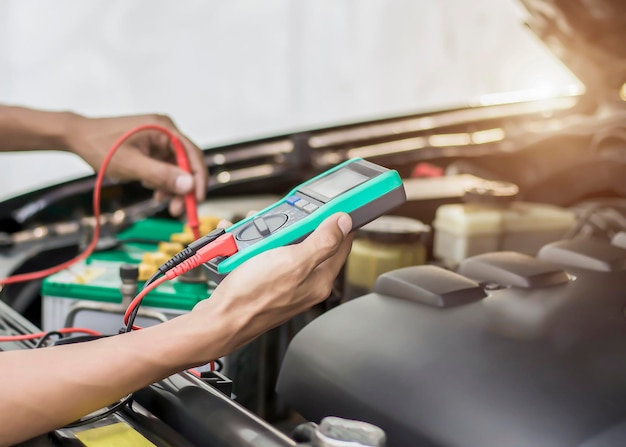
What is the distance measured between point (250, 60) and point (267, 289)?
2789 millimetres

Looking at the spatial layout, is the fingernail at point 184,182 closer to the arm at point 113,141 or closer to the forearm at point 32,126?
the arm at point 113,141

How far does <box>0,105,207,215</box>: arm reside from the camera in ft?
3.17

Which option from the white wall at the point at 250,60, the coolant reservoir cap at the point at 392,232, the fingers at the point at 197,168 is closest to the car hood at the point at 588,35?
the coolant reservoir cap at the point at 392,232

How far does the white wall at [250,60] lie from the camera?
2.90 metres

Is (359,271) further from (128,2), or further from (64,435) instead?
(128,2)

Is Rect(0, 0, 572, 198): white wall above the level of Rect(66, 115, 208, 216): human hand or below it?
above

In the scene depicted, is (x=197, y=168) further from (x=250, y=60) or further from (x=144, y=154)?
(x=250, y=60)

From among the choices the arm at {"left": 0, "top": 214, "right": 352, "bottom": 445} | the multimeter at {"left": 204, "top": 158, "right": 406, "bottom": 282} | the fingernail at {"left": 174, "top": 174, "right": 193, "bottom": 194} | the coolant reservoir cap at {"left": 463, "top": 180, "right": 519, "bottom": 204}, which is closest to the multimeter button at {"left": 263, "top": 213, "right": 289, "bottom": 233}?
the multimeter at {"left": 204, "top": 158, "right": 406, "bottom": 282}

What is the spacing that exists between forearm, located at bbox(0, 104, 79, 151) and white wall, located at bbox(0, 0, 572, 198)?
1.76 metres

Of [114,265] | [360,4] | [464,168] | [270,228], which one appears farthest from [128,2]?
[270,228]

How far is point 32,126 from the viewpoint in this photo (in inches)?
40.9

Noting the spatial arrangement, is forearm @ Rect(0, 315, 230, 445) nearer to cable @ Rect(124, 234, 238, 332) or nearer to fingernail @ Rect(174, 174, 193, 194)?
cable @ Rect(124, 234, 238, 332)

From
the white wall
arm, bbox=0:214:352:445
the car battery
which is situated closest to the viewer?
arm, bbox=0:214:352:445

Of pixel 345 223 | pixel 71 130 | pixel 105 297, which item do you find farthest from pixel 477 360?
pixel 71 130
